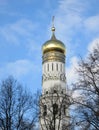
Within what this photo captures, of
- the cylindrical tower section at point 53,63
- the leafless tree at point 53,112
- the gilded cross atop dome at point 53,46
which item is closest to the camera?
the leafless tree at point 53,112

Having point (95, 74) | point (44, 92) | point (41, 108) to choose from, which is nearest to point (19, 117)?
point (95, 74)

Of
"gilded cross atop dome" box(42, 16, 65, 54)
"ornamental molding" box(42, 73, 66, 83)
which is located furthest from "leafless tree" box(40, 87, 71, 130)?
"gilded cross atop dome" box(42, 16, 65, 54)

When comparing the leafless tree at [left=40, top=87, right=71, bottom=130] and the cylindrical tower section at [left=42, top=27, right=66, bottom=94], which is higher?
the cylindrical tower section at [left=42, top=27, right=66, bottom=94]

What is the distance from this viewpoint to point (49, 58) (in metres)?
64.8

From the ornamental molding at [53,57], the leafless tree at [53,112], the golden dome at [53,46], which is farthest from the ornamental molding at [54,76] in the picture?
the leafless tree at [53,112]

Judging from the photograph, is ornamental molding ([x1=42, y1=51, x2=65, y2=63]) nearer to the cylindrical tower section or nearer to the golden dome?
the cylindrical tower section

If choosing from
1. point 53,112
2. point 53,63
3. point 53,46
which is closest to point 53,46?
point 53,46

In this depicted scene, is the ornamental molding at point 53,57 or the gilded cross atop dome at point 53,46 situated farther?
the gilded cross atop dome at point 53,46

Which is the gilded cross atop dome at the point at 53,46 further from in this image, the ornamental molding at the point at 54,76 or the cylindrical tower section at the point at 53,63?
the ornamental molding at the point at 54,76

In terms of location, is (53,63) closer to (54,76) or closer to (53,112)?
(54,76)

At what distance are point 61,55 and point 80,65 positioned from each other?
41026 millimetres

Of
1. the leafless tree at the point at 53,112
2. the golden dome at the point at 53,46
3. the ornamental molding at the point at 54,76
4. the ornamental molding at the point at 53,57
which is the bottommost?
the leafless tree at the point at 53,112

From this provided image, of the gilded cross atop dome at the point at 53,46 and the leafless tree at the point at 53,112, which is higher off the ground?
the gilded cross atop dome at the point at 53,46

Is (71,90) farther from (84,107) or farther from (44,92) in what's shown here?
(44,92)
